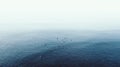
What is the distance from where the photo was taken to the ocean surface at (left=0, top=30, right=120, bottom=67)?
48.5 meters

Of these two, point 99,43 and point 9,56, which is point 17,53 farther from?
point 99,43

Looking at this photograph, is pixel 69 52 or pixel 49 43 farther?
pixel 49 43

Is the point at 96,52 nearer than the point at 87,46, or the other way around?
the point at 96,52

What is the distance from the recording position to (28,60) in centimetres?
Answer: 4962

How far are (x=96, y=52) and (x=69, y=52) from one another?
7.71m

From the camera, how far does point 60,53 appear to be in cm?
5512

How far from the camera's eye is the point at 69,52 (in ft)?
184

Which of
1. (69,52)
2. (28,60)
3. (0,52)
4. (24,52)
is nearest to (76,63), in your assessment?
(69,52)

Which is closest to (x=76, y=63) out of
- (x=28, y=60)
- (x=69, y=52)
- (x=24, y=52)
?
(x=69, y=52)

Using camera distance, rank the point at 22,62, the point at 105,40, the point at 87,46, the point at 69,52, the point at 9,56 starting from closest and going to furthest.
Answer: the point at 22,62 < the point at 9,56 < the point at 69,52 < the point at 87,46 < the point at 105,40

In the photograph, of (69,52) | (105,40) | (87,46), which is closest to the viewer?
(69,52)

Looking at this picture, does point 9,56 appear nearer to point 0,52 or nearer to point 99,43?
point 0,52

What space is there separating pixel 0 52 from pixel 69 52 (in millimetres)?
19334

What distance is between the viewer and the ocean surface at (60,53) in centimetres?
4853
